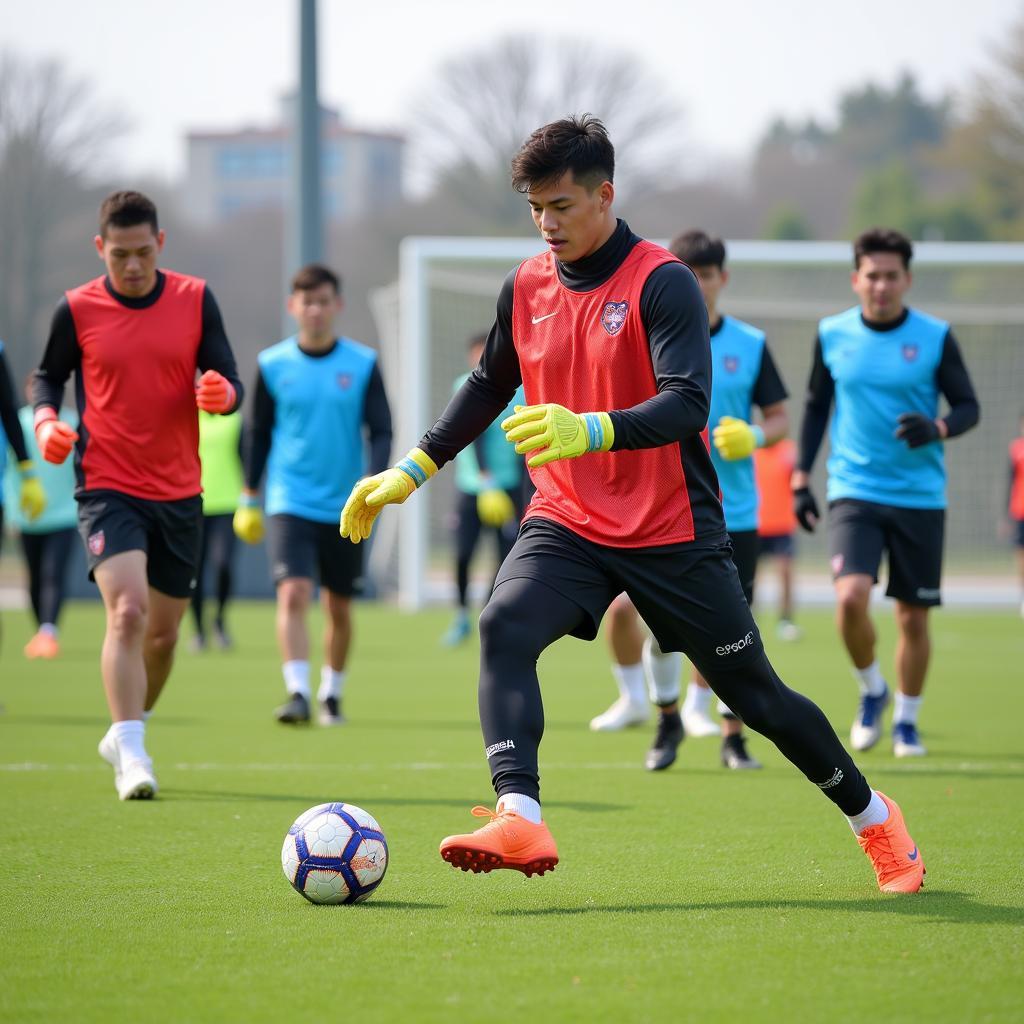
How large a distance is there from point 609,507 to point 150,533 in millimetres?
2685

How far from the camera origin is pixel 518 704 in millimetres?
4453

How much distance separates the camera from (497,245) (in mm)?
19203

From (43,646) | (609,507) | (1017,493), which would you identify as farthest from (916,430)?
(1017,493)

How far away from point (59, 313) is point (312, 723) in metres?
3.50

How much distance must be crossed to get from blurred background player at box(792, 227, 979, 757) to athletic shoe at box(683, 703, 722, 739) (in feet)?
4.12

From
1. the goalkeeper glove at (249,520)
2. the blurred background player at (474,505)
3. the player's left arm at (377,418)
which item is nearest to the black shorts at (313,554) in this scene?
the goalkeeper glove at (249,520)

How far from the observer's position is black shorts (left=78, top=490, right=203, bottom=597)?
648 cm

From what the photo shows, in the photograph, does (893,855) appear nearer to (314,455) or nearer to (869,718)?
(869,718)

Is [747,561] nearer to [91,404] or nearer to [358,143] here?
[91,404]

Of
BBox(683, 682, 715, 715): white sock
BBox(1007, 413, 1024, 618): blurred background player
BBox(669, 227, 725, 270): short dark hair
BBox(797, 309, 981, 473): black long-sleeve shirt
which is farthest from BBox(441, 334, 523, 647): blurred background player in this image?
BBox(669, 227, 725, 270): short dark hair

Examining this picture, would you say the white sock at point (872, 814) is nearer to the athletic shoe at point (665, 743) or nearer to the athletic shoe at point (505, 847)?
the athletic shoe at point (505, 847)

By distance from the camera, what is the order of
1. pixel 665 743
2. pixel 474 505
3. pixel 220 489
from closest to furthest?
pixel 665 743, pixel 220 489, pixel 474 505

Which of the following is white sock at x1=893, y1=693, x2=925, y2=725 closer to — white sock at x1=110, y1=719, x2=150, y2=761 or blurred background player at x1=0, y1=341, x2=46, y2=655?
white sock at x1=110, y1=719, x2=150, y2=761

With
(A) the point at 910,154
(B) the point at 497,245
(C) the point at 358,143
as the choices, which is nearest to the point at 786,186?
(A) the point at 910,154
